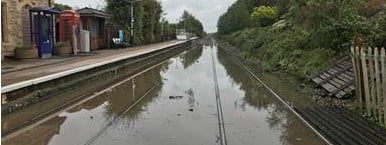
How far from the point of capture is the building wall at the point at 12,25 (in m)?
26.0

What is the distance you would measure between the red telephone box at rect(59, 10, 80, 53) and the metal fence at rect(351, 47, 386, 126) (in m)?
23.7

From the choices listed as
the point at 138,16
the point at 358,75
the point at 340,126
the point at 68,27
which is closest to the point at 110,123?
the point at 340,126

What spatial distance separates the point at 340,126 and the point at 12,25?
2042 centimetres

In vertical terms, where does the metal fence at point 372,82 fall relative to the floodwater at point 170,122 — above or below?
above

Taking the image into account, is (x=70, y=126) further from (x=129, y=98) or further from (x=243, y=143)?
(x=129, y=98)

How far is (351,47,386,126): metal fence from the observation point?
10016 mm

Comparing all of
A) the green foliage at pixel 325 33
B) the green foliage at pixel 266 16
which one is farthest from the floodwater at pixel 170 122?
the green foliage at pixel 266 16

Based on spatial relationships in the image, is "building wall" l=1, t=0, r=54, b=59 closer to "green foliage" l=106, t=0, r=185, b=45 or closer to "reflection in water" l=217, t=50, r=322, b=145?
"reflection in water" l=217, t=50, r=322, b=145

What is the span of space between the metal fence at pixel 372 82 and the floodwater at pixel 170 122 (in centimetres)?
143

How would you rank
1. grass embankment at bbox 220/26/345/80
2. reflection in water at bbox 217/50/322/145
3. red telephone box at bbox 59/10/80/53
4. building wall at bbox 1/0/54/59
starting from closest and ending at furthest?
reflection in water at bbox 217/50/322/145
grass embankment at bbox 220/26/345/80
building wall at bbox 1/0/54/59
red telephone box at bbox 59/10/80/53

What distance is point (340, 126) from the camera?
10211mm

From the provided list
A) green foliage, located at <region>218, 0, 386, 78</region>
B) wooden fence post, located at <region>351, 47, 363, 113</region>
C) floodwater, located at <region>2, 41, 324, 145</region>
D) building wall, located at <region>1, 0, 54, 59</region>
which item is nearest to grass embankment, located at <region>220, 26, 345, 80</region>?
green foliage, located at <region>218, 0, 386, 78</region>

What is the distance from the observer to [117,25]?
55.5 metres

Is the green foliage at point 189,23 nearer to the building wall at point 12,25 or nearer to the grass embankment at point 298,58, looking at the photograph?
the grass embankment at point 298,58
